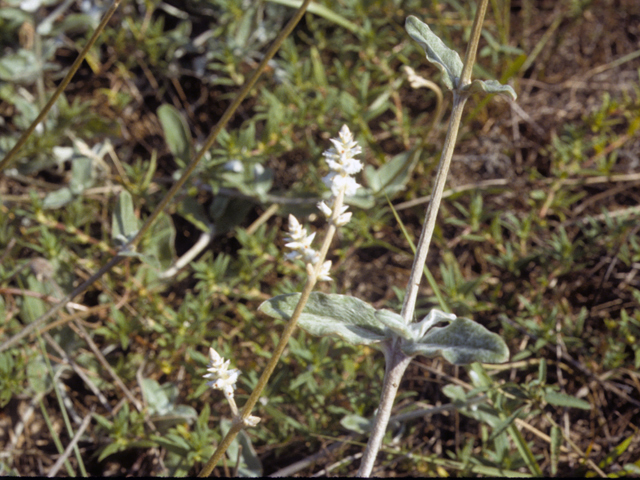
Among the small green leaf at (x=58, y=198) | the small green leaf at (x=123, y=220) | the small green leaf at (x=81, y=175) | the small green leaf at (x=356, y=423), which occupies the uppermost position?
the small green leaf at (x=123, y=220)

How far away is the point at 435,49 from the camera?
174 cm

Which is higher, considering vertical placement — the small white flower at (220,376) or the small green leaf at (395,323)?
the small green leaf at (395,323)

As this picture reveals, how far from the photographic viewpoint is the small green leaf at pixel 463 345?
4.61ft

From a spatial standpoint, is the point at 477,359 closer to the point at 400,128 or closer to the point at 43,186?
the point at 400,128

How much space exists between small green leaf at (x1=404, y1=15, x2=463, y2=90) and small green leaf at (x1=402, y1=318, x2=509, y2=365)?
74 cm

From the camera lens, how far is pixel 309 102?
10.5 feet

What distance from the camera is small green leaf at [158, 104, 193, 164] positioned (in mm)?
3156

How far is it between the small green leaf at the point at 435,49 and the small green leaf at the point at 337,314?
0.74 metres

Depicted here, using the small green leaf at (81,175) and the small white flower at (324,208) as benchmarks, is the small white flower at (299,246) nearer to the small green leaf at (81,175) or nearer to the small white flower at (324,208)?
the small white flower at (324,208)

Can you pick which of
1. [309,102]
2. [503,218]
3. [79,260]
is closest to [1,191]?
[79,260]

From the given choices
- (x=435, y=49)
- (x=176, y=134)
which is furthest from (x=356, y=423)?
(x=176, y=134)

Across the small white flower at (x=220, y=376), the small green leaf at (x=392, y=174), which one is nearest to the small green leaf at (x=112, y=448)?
the small white flower at (x=220, y=376)

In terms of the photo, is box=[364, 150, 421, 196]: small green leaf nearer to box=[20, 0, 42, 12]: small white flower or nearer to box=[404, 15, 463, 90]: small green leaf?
box=[404, 15, 463, 90]: small green leaf

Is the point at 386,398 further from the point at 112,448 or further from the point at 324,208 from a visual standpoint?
the point at 112,448
